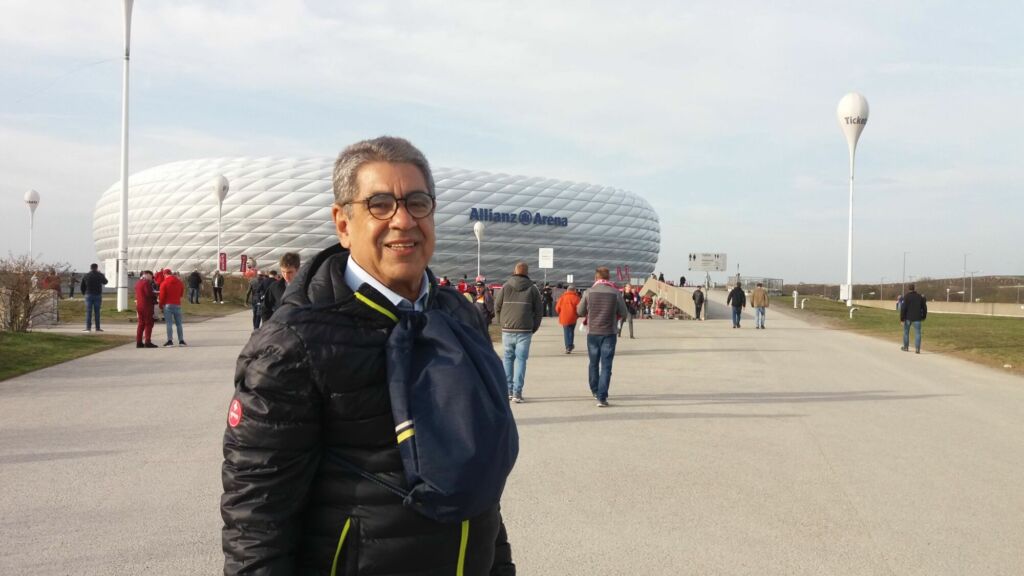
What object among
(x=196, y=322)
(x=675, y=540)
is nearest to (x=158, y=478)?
(x=675, y=540)

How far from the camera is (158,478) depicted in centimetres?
618

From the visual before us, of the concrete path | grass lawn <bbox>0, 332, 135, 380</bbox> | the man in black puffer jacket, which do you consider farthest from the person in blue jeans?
the man in black puffer jacket

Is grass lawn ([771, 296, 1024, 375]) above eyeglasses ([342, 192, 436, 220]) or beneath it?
beneath

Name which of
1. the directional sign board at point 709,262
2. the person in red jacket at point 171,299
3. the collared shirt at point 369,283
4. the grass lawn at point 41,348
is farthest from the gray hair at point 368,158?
the directional sign board at point 709,262

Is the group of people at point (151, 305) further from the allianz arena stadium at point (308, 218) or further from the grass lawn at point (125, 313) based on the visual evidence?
the allianz arena stadium at point (308, 218)

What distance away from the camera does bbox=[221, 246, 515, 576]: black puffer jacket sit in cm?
191

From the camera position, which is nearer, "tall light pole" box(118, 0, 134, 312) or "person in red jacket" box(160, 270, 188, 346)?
"person in red jacket" box(160, 270, 188, 346)

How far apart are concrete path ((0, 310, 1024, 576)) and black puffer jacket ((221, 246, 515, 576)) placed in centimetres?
250

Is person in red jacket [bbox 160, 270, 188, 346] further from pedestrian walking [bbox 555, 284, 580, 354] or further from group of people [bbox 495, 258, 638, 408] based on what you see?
group of people [bbox 495, 258, 638, 408]

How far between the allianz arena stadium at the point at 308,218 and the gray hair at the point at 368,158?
74124 millimetres

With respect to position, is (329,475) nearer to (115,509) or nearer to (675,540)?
(675,540)

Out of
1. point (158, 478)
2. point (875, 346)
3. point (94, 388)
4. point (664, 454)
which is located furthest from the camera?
point (875, 346)

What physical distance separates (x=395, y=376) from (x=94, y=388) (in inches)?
410

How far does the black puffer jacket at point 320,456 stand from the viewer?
75.4 inches
